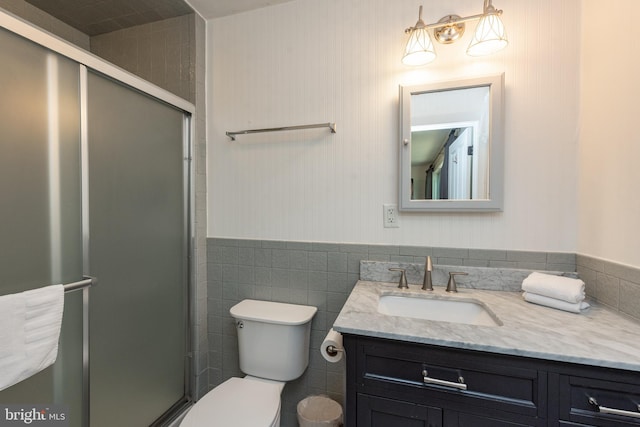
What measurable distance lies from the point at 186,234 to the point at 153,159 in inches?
18.3

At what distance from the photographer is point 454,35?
→ 50.5 inches

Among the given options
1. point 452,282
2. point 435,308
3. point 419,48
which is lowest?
point 435,308

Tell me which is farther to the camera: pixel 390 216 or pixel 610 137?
pixel 390 216

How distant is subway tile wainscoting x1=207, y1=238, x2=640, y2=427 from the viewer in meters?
1.26

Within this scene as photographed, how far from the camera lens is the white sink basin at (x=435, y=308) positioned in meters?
1.16

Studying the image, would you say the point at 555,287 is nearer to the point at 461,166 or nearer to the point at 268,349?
the point at 461,166

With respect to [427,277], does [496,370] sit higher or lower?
lower

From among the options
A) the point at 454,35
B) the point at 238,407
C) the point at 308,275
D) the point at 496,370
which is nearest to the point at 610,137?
the point at 454,35

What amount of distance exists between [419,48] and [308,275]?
4.11 ft

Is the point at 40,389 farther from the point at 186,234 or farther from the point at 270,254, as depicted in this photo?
the point at 270,254

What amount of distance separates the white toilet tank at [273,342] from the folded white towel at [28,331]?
2.25ft

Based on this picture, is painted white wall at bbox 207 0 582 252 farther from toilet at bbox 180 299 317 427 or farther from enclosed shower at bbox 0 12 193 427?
toilet at bbox 180 299 317 427

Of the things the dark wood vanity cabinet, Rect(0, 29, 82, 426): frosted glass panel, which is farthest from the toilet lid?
Rect(0, 29, 82, 426): frosted glass panel

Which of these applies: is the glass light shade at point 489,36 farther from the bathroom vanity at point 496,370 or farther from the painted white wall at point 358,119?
the bathroom vanity at point 496,370
